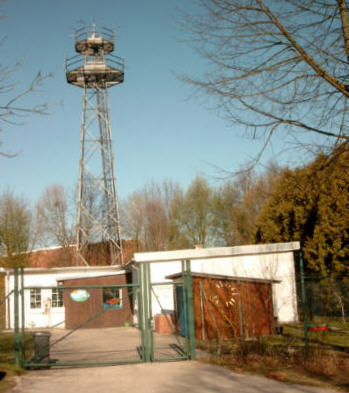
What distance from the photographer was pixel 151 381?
9.79m

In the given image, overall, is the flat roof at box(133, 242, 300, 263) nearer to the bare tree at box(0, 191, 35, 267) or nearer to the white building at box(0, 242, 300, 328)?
the white building at box(0, 242, 300, 328)

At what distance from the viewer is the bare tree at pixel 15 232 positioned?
122 ft

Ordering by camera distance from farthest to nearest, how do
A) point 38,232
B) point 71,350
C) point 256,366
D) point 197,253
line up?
1. point 38,232
2. point 197,253
3. point 71,350
4. point 256,366

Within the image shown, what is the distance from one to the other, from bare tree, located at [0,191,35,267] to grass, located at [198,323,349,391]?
26188mm

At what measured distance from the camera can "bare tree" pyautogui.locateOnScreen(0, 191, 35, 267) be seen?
3725 centimetres

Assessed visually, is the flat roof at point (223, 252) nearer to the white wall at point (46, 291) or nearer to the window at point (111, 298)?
the window at point (111, 298)

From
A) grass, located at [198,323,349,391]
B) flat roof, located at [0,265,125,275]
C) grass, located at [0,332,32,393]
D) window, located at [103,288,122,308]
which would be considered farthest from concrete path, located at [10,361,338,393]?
flat roof, located at [0,265,125,275]

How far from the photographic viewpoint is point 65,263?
4291 centimetres

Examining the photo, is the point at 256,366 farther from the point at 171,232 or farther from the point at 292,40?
the point at 171,232

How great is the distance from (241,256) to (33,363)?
38.3 ft

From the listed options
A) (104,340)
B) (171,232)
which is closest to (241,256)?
(104,340)

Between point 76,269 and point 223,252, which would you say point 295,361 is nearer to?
point 223,252

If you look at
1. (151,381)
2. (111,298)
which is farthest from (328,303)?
(111,298)

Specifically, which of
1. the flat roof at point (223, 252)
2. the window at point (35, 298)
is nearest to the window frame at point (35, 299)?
the window at point (35, 298)
